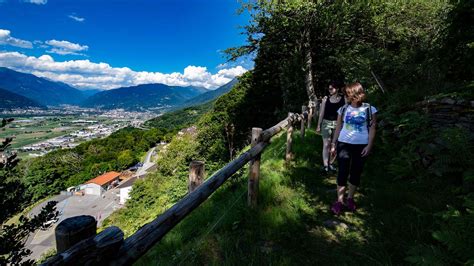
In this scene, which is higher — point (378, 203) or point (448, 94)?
point (448, 94)

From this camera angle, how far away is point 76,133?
138m

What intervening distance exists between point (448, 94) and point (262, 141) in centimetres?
461

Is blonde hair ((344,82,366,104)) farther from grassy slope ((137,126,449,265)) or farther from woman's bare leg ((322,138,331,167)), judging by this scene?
woman's bare leg ((322,138,331,167))

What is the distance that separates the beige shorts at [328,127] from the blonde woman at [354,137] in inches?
66.7

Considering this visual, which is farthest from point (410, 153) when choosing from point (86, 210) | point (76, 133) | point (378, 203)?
point (76, 133)

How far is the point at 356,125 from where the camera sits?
163 inches

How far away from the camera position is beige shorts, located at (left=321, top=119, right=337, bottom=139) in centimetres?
601

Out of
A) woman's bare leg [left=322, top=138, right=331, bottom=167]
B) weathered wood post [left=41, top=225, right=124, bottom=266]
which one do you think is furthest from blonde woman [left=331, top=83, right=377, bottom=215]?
weathered wood post [left=41, top=225, right=124, bottom=266]

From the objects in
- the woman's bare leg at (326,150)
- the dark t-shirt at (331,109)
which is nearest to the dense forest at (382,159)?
the woman's bare leg at (326,150)

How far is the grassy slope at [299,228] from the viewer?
10.1 ft

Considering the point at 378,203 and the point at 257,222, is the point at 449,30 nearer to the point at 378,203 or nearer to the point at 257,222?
the point at 378,203

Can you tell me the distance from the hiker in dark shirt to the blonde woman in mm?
1656

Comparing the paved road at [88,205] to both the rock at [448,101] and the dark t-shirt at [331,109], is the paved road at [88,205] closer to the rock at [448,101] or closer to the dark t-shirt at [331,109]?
the dark t-shirt at [331,109]

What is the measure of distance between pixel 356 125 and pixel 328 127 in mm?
1964
